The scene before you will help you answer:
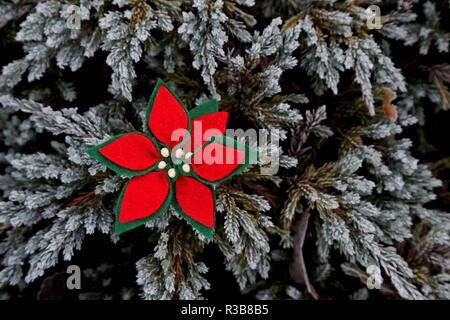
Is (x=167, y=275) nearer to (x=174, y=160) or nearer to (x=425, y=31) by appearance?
(x=174, y=160)

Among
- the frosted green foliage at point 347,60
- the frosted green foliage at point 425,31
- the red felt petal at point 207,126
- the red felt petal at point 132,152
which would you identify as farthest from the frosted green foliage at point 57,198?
the frosted green foliage at point 425,31

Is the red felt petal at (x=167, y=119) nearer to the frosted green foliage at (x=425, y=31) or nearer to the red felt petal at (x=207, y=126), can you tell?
the red felt petal at (x=207, y=126)

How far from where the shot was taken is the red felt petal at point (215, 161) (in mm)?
785

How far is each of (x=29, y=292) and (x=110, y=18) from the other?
93 centimetres

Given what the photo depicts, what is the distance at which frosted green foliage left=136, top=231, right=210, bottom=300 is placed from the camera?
92 cm

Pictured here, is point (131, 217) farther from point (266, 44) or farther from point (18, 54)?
point (18, 54)

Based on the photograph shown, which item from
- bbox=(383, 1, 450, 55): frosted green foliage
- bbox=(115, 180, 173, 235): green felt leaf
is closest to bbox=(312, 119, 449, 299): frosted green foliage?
bbox=(383, 1, 450, 55): frosted green foliage

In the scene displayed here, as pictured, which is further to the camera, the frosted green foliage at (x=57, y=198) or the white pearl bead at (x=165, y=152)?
the frosted green foliage at (x=57, y=198)

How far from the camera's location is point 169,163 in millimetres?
845

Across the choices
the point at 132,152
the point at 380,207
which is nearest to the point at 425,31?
the point at 380,207

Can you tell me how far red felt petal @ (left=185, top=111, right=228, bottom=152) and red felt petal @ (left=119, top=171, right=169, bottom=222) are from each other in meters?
0.13

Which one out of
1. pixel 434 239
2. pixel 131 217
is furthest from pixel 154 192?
pixel 434 239

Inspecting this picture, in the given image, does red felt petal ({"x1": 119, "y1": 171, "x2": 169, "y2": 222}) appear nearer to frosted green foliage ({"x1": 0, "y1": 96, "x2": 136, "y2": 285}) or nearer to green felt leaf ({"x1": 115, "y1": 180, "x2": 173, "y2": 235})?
green felt leaf ({"x1": 115, "y1": 180, "x2": 173, "y2": 235})

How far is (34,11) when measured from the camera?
119 cm
